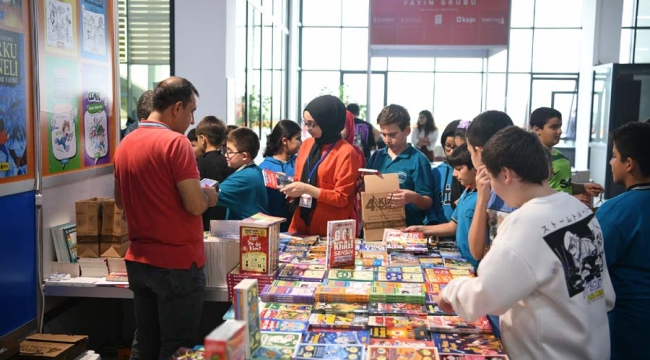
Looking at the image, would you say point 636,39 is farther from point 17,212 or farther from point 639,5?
point 17,212

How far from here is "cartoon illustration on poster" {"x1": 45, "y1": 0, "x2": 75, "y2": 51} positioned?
123 inches

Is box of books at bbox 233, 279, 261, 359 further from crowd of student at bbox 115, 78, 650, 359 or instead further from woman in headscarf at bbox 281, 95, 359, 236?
woman in headscarf at bbox 281, 95, 359, 236

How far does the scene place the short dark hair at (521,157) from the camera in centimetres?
184

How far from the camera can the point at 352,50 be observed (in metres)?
15.7

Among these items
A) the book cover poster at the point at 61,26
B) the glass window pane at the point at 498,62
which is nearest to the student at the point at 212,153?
the book cover poster at the point at 61,26

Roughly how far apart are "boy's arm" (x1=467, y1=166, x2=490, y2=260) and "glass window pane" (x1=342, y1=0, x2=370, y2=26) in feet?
45.3

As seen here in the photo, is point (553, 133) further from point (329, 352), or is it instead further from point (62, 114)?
point (62, 114)

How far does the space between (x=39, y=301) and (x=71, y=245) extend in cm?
34

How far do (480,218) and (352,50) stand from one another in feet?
44.7

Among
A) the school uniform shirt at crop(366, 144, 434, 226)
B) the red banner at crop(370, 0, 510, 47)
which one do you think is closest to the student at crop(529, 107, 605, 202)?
the school uniform shirt at crop(366, 144, 434, 226)

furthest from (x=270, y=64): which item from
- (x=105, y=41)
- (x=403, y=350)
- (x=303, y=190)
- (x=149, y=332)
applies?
(x=403, y=350)

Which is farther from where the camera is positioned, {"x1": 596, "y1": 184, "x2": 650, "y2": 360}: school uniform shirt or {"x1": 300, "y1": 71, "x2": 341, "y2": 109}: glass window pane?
{"x1": 300, "y1": 71, "x2": 341, "y2": 109}: glass window pane

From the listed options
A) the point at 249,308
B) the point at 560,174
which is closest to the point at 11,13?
the point at 249,308

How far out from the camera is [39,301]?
316 centimetres
